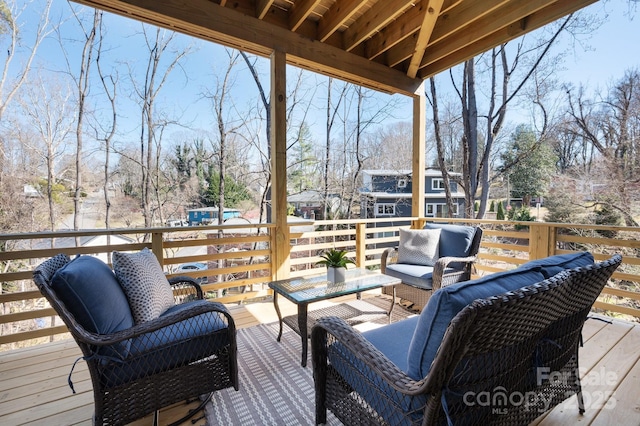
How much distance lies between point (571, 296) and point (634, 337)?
2.15 m

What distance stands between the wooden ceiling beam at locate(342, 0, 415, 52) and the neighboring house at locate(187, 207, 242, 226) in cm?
438

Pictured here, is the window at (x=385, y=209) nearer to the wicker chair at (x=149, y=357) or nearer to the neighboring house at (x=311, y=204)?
the neighboring house at (x=311, y=204)

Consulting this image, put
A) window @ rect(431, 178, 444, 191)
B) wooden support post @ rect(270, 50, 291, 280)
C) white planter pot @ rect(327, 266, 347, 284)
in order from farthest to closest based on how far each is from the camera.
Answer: window @ rect(431, 178, 444, 191), wooden support post @ rect(270, 50, 291, 280), white planter pot @ rect(327, 266, 347, 284)

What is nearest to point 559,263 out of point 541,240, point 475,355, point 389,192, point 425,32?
point 475,355

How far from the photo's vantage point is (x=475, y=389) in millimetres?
906

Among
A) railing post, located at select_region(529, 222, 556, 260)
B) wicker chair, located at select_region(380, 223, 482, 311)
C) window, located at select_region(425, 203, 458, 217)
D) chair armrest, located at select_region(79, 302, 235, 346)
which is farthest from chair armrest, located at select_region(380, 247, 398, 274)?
window, located at select_region(425, 203, 458, 217)

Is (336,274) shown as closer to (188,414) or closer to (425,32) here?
(188,414)

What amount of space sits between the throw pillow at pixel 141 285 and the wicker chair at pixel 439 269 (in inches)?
82.7

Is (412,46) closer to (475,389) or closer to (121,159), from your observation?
(475,389)

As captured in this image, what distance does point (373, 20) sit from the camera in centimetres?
304

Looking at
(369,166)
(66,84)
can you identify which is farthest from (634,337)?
(66,84)

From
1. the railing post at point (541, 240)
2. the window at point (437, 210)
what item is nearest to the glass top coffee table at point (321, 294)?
the railing post at point (541, 240)

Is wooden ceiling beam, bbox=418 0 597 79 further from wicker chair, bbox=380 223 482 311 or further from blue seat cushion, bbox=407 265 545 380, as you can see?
blue seat cushion, bbox=407 265 545 380

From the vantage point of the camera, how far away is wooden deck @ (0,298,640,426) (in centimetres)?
150
